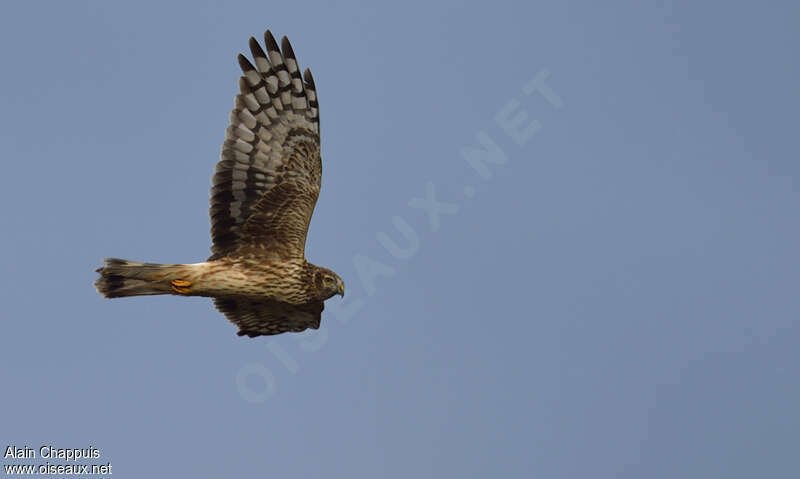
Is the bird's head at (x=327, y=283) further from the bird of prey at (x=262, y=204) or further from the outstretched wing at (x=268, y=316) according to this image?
the outstretched wing at (x=268, y=316)

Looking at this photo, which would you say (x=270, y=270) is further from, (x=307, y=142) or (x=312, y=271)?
(x=307, y=142)

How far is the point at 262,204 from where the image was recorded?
37.4ft

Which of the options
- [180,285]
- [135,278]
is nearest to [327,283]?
[180,285]

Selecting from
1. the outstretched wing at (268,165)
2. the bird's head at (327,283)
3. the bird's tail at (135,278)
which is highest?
the outstretched wing at (268,165)

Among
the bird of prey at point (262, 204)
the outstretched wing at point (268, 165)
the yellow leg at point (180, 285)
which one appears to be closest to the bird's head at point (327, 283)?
the bird of prey at point (262, 204)

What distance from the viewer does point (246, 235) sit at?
37.4 ft

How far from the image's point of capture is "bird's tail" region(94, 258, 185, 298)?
36.1 feet

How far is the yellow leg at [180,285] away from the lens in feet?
36.5

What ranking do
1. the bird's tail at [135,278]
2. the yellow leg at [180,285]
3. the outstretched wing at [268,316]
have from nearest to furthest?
the bird's tail at [135,278] < the yellow leg at [180,285] < the outstretched wing at [268,316]

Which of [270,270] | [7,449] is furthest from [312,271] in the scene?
[7,449]

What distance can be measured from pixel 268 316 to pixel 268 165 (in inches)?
81.2

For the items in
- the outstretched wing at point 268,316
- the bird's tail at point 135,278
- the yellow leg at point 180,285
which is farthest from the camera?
the outstretched wing at point 268,316

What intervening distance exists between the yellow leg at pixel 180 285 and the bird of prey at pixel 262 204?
11 mm

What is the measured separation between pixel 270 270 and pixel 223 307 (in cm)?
152
